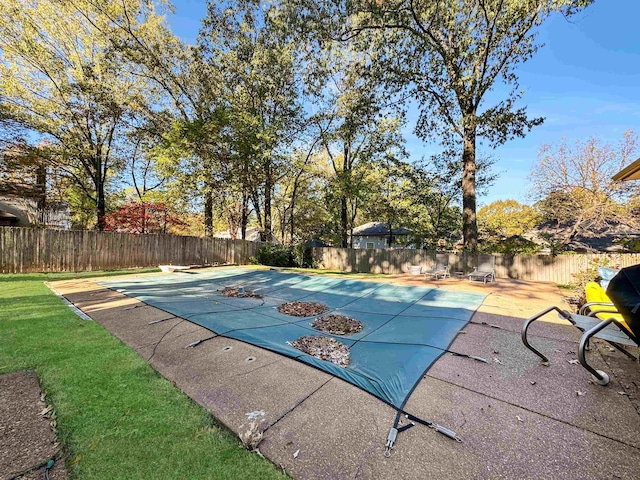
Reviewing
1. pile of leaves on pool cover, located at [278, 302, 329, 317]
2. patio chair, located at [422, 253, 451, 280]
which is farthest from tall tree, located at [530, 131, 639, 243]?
pile of leaves on pool cover, located at [278, 302, 329, 317]

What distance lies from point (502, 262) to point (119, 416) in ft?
41.5

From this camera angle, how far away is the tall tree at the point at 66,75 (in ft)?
38.2

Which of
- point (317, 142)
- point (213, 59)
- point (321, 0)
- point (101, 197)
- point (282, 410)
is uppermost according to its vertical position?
point (213, 59)

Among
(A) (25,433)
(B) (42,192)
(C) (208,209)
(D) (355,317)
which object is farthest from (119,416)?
(B) (42,192)

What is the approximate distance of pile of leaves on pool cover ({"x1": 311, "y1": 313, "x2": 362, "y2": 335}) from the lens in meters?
4.11

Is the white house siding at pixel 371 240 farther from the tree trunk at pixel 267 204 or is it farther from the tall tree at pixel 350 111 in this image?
the tree trunk at pixel 267 204

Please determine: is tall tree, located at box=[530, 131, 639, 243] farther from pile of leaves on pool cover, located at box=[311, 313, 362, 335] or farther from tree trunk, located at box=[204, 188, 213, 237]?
tree trunk, located at box=[204, 188, 213, 237]

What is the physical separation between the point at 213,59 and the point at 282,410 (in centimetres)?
1705

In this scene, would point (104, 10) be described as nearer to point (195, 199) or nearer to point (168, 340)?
point (195, 199)

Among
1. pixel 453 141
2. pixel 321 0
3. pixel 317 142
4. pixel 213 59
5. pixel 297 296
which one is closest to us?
pixel 297 296

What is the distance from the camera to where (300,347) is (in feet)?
11.0

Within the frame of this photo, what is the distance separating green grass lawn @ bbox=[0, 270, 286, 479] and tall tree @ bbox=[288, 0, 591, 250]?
11013 mm

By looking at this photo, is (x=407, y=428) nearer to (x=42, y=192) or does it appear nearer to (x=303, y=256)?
(x=303, y=256)

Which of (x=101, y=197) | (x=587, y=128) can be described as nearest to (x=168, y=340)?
(x=101, y=197)
